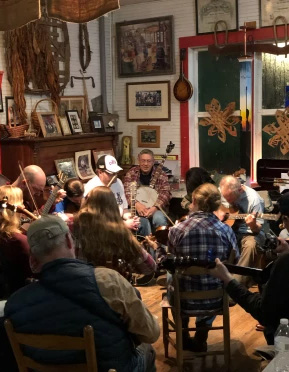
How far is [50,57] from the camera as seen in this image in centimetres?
654

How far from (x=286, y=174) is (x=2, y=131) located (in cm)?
335

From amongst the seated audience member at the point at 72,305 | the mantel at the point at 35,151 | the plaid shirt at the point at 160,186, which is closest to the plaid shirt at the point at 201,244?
the seated audience member at the point at 72,305

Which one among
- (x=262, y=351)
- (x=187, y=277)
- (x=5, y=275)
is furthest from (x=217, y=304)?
(x=5, y=275)

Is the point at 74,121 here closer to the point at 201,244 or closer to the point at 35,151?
the point at 35,151

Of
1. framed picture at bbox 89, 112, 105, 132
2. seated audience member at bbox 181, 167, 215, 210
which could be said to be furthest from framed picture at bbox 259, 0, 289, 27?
framed picture at bbox 89, 112, 105, 132

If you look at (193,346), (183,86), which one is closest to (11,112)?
(183,86)

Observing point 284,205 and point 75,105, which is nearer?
point 284,205

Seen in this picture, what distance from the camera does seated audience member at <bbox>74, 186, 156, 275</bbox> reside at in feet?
10.9

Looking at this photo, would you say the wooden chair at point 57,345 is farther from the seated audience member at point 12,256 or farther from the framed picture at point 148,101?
the framed picture at point 148,101

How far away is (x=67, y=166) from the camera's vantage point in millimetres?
6590

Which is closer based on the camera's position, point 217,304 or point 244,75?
point 217,304

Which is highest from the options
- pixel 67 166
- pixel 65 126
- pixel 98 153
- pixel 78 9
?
pixel 78 9

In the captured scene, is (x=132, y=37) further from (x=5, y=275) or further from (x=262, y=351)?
(x=262, y=351)

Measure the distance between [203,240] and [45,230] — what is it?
159 centimetres
